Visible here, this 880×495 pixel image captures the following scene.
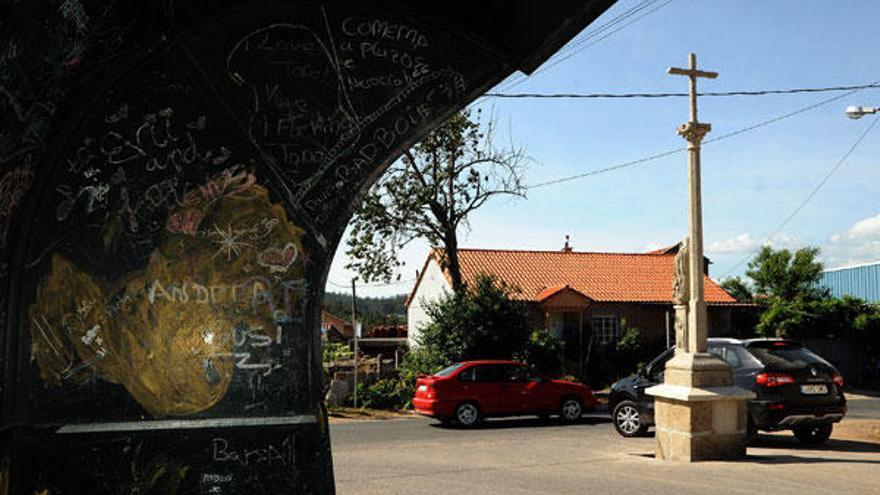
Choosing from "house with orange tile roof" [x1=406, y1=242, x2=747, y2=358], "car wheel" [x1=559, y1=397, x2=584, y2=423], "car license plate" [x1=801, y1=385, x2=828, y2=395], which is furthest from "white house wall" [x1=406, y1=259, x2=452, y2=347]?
"car license plate" [x1=801, y1=385, x2=828, y2=395]

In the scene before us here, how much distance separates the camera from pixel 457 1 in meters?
4.02

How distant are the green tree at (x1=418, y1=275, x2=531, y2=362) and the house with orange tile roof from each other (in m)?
4.71

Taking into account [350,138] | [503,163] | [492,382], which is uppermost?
[503,163]

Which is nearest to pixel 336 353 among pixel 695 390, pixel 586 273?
pixel 586 273

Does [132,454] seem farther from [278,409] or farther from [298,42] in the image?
[298,42]

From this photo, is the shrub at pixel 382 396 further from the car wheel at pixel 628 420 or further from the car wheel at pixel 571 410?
the car wheel at pixel 628 420

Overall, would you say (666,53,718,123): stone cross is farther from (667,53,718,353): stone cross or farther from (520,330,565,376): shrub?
(520,330,565,376): shrub

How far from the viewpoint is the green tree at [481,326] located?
26047 mm

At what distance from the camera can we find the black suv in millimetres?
13016

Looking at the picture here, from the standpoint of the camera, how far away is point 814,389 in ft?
43.4

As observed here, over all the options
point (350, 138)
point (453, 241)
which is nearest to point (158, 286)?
point (350, 138)

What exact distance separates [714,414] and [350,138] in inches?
345

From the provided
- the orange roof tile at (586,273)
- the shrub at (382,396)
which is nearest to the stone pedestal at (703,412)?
the shrub at (382,396)

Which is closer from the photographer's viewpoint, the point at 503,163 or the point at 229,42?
the point at 229,42
